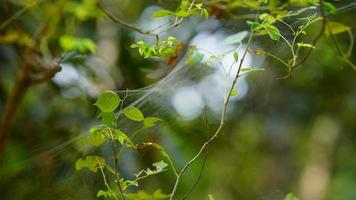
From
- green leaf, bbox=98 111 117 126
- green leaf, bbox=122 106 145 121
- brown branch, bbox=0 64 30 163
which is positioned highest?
brown branch, bbox=0 64 30 163

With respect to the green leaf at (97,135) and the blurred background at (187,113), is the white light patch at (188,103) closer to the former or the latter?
the blurred background at (187,113)

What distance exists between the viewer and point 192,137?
1.65 metres

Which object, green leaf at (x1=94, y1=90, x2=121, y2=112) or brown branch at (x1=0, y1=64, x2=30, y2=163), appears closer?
brown branch at (x1=0, y1=64, x2=30, y2=163)

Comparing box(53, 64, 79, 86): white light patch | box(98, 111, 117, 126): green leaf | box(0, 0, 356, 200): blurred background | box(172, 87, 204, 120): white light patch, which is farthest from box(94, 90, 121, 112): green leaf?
box(53, 64, 79, 86): white light patch

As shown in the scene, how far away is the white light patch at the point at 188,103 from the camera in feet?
5.05

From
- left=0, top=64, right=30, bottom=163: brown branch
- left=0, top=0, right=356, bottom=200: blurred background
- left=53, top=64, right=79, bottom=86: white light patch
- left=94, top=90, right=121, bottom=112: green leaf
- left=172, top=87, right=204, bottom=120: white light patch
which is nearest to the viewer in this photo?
left=0, top=64, right=30, bottom=163: brown branch

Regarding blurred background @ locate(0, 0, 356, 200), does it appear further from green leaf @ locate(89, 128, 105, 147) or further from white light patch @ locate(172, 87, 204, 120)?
green leaf @ locate(89, 128, 105, 147)

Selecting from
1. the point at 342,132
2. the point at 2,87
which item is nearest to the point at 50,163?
the point at 2,87

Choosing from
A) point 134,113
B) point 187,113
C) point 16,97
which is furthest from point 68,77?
point 16,97

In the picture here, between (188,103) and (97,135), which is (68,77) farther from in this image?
(97,135)

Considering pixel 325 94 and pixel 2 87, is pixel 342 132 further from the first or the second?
pixel 2 87

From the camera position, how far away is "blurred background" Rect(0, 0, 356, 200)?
131 cm

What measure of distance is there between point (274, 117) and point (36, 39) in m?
2.12

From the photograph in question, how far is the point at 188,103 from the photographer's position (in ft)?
5.35
